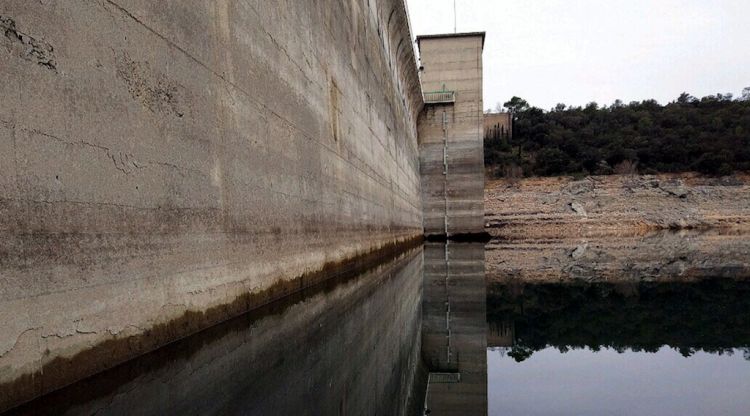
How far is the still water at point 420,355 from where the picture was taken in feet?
7.68

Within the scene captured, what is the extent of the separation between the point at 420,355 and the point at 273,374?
4.74ft

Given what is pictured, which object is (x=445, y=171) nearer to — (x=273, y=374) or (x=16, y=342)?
(x=273, y=374)

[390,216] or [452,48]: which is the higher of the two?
[452,48]

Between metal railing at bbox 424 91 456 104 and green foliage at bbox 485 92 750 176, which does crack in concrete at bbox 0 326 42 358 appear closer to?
metal railing at bbox 424 91 456 104

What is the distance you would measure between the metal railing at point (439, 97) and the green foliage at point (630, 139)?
10356mm

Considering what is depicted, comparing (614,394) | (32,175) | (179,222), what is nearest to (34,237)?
(32,175)

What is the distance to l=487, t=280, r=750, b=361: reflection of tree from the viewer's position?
3.81 meters

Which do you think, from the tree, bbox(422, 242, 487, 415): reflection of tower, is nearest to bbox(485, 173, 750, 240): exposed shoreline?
the tree

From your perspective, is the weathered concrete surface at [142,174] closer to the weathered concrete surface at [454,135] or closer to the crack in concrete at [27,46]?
Result: the crack in concrete at [27,46]

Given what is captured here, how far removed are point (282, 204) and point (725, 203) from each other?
29614 mm

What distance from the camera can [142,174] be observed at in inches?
111

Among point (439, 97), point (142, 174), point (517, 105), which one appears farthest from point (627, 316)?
point (517, 105)

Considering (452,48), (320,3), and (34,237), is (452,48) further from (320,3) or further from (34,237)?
(34,237)

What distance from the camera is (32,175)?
2090 mm
